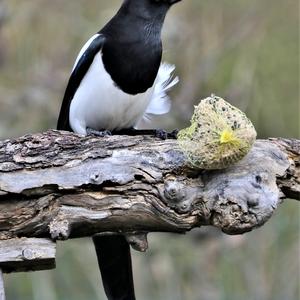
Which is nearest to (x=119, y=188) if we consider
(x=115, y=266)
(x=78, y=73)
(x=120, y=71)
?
(x=115, y=266)

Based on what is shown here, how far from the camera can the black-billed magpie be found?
12.4 ft

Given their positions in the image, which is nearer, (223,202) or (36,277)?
(223,202)

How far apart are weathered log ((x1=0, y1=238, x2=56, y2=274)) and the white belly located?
1009mm

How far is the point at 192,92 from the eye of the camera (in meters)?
5.26

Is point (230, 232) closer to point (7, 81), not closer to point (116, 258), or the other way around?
point (116, 258)

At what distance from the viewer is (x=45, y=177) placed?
9.72 feet

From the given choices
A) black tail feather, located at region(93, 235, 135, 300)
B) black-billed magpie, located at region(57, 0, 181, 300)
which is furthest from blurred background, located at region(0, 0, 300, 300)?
black tail feather, located at region(93, 235, 135, 300)

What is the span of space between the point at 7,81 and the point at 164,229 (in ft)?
8.96

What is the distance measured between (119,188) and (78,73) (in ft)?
3.36

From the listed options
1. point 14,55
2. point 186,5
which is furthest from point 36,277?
point 186,5

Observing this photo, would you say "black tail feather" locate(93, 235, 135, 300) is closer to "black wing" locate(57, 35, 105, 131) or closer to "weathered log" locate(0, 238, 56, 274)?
"weathered log" locate(0, 238, 56, 274)

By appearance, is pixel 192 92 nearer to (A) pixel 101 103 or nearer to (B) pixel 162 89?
(B) pixel 162 89

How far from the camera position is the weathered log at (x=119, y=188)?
2.93m

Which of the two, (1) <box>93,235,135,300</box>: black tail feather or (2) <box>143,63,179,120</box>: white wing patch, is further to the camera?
(2) <box>143,63,179,120</box>: white wing patch
